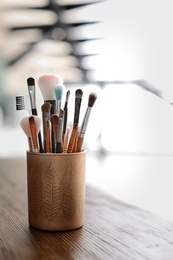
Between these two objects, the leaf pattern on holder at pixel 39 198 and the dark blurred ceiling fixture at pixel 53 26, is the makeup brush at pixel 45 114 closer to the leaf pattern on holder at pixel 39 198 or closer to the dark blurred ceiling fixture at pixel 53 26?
the leaf pattern on holder at pixel 39 198

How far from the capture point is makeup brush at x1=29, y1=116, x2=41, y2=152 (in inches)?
27.4

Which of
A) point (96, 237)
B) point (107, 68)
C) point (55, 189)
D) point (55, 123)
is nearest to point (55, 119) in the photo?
point (55, 123)

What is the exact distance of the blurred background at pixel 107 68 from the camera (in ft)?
7.66

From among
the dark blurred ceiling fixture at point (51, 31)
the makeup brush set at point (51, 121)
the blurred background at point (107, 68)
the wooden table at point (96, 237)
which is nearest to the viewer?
the wooden table at point (96, 237)

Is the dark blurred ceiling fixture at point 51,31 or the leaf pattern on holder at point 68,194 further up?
the dark blurred ceiling fixture at point 51,31

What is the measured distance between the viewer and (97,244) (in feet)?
2.13

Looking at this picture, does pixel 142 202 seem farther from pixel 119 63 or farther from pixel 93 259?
pixel 119 63

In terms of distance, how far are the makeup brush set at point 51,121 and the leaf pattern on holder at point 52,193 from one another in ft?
0.16

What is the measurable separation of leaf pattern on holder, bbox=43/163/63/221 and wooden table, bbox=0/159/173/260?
0.05 meters

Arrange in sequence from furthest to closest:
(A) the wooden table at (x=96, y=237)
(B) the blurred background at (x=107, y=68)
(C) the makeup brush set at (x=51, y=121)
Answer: (B) the blurred background at (x=107, y=68), (C) the makeup brush set at (x=51, y=121), (A) the wooden table at (x=96, y=237)

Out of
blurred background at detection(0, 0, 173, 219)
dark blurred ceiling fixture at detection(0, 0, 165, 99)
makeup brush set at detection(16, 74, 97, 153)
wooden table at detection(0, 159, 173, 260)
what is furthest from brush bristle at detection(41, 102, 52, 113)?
dark blurred ceiling fixture at detection(0, 0, 165, 99)

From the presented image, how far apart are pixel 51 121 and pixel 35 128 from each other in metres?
0.04

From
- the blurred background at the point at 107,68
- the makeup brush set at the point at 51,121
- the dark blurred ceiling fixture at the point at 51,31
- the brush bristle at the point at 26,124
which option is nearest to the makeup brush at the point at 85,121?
the makeup brush set at the point at 51,121

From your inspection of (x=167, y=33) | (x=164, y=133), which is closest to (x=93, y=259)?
(x=164, y=133)
